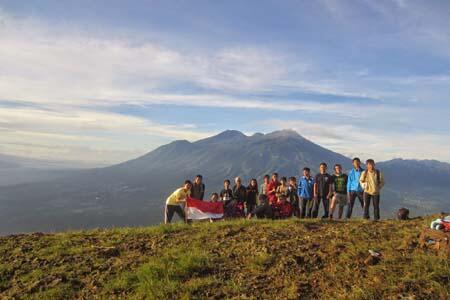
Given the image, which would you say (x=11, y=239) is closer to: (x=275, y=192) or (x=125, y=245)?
(x=125, y=245)

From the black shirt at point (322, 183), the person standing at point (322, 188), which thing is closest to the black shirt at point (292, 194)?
the person standing at point (322, 188)

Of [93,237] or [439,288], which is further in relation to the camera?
[93,237]

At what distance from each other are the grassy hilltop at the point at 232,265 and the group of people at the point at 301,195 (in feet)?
15.4

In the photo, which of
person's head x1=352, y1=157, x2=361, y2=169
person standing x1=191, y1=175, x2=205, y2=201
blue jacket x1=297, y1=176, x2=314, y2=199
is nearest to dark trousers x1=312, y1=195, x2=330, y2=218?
blue jacket x1=297, y1=176, x2=314, y2=199

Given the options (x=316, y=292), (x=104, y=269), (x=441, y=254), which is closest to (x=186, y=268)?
(x=104, y=269)

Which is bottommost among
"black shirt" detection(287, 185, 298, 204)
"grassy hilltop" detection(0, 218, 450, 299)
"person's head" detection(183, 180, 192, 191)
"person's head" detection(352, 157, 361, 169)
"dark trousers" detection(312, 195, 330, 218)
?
"grassy hilltop" detection(0, 218, 450, 299)

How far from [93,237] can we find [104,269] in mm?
3965

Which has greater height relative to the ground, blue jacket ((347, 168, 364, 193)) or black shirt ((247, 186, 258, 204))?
blue jacket ((347, 168, 364, 193))

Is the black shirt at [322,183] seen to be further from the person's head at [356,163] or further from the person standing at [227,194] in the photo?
the person standing at [227,194]

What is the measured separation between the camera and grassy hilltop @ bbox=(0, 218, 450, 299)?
7.87m

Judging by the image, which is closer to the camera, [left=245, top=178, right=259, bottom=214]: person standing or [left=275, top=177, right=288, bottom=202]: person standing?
[left=275, top=177, right=288, bottom=202]: person standing

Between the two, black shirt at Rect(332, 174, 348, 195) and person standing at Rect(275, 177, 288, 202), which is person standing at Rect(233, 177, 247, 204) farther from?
black shirt at Rect(332, 174, 348, 195)

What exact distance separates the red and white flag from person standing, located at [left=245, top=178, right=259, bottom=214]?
172cm

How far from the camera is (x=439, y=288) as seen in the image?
732 centimetres
